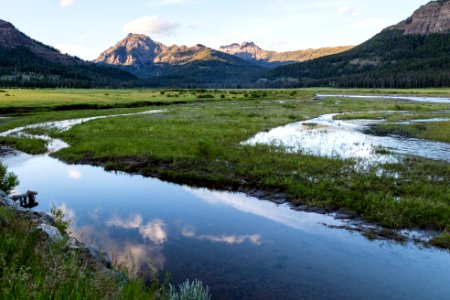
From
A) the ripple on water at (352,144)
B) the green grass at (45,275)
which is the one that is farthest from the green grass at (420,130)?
the green grass at (45,275)

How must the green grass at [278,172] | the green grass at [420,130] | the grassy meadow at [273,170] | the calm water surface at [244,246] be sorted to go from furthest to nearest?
the green grass at [420,130], the grassy meadow at [273,170], the green grass at [278,172], the calm water surface at [244,246]

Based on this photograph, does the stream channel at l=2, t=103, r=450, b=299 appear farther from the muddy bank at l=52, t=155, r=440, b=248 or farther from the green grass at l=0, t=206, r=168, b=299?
the green grass at l=0, t=206, r=168, b=299

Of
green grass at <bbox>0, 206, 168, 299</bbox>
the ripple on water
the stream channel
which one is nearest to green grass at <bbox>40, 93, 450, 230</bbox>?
the stream channel

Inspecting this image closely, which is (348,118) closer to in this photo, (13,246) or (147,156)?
(147,156)

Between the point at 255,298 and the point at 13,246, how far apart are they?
5.83m

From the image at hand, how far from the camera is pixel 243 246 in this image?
1238cm

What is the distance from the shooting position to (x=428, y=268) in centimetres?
1087

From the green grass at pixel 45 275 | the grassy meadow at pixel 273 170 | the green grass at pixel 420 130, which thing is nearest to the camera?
the green grass at pixel 45 275

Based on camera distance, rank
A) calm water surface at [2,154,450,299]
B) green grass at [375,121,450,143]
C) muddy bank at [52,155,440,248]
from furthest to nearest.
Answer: green grass at [375,121,450,143]
muddy bank at [52,155,440,248]
calm water surface at [2,154,450,299]

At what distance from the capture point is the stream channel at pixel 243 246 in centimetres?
980

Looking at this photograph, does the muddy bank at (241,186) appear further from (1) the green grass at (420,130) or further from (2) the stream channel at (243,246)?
(1) the green grass at (420,130)

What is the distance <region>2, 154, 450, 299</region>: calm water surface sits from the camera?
32.1 feet

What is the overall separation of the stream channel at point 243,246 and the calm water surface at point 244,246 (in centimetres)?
3

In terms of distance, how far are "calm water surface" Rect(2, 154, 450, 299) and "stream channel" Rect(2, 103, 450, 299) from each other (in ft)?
0.10
